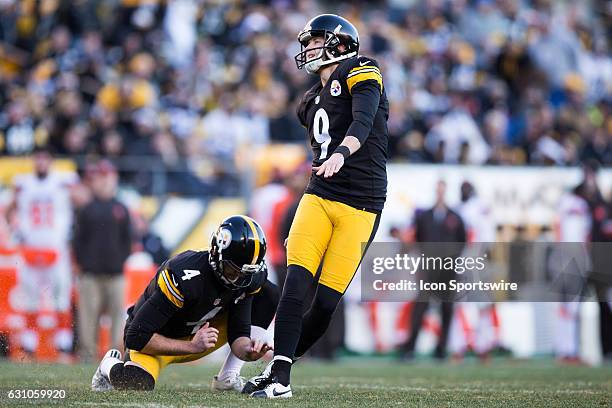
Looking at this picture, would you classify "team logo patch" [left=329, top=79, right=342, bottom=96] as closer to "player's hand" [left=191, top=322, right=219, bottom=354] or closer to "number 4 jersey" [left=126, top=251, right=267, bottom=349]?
"number 4 jersey" [left=126, top=251, right=267, bottom=349]

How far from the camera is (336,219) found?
603 centimetres

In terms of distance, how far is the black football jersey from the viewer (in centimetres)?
582

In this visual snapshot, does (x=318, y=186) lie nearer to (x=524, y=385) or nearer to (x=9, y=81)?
(x=524, y=385)

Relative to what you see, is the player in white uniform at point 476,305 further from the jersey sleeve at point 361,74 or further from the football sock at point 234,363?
the jersey sleeve at point 361,74

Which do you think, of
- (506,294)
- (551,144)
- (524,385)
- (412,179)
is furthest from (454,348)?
(524,385)

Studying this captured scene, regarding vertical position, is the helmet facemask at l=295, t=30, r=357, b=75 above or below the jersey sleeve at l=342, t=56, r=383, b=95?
above

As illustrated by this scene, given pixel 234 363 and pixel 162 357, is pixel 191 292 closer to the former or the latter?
pixel 162 357

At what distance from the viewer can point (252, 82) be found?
14.9m

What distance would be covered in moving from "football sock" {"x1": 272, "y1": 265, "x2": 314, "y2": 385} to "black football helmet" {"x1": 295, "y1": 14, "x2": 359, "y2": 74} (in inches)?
47.7

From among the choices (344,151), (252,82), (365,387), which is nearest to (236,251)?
(344,151)

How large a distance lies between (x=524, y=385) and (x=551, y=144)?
7859 millimetres

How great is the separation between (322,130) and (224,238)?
0.86 m

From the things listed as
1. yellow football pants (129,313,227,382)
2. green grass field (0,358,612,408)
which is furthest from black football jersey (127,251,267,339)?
green grass field (0,358,612,408)

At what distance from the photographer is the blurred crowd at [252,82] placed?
509 inches
